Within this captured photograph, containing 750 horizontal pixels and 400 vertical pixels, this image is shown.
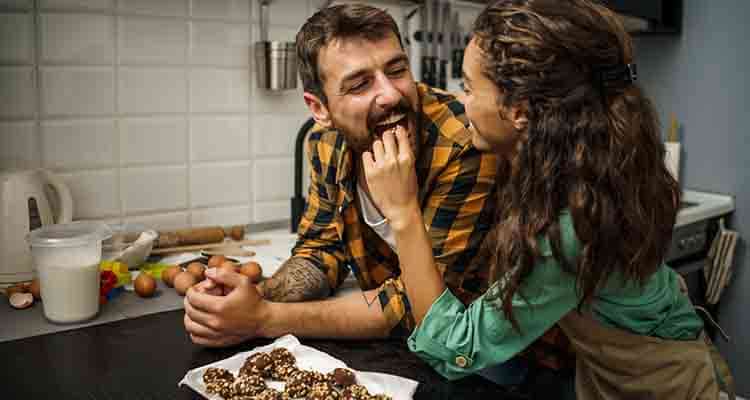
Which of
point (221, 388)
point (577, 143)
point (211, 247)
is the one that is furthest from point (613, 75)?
point (211, 247)

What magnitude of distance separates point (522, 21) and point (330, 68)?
0.48 metres

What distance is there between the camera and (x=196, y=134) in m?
1.90

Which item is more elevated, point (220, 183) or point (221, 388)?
point (220, 183)

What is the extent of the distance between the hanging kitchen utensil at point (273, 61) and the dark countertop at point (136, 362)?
83cm

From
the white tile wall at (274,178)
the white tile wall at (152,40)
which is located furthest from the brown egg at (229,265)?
the white tile wall at (152,40)

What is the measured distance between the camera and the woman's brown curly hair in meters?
0.96

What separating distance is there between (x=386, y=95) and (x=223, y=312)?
49cm

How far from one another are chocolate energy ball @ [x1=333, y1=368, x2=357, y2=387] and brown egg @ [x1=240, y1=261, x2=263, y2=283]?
0.53m

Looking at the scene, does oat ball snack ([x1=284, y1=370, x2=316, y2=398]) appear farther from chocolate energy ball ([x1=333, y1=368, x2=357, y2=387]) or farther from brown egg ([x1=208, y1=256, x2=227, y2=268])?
brown egg ([x1=208, y1=256, x2=227, y2=268])

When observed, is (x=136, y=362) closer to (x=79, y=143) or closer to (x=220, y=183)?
(x=79, y=143)

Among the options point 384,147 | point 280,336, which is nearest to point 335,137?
point 384,147

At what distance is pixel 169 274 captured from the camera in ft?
5.00

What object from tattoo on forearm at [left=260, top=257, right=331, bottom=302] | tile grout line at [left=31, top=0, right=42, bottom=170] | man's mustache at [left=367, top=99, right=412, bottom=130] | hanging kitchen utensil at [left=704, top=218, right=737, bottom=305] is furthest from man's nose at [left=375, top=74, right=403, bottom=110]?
hanging kitchen utensil at [left=704, top=218, right=737, bottom=305]

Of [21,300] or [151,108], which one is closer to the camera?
[21,300]
